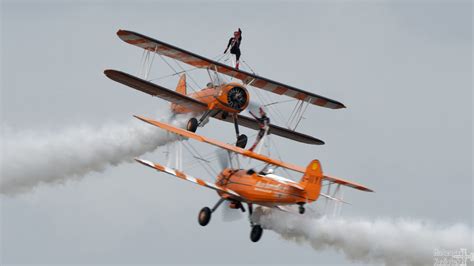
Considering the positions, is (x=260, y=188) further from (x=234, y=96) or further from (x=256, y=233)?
(x=234, y=96)

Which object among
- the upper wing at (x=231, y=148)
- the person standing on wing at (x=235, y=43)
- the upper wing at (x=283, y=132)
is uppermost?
the person standing on wing at (x=235, y=43)

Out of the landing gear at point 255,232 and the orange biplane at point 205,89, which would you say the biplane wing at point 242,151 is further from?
the orange biplane at point 205,89

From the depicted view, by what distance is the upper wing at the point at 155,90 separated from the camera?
158ft

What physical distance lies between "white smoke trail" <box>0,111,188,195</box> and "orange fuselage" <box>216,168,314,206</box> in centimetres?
677

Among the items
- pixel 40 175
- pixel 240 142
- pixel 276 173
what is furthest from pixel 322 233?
pixel 40 175

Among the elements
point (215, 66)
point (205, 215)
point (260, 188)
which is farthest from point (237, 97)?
point (260, 188)

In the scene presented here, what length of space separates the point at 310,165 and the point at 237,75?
30.5 feet

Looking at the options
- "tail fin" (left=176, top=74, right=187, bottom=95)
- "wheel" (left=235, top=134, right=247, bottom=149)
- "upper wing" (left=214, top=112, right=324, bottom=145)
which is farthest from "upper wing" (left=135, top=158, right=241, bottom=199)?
"tail fin" (left=176, top=74, right=187, bottom=95)

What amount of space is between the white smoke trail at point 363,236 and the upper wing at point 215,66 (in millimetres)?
7269

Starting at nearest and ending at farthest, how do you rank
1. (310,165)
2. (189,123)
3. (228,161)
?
(310,165)
(228,161)
(189,123)

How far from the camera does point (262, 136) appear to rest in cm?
4791

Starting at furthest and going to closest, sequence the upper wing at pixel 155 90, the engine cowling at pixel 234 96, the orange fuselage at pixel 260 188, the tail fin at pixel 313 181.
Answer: the engine cowling at pixel 234 96 → the upper wing at pixel 155 90 → the orange fuselage at pixel 260 188 → the tail fin at pixel 313 181

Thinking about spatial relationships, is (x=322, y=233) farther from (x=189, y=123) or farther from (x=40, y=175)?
(x=40, y=175)

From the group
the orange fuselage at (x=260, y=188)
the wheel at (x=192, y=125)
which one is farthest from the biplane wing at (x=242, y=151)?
the wheel at (x=192, y=125)
